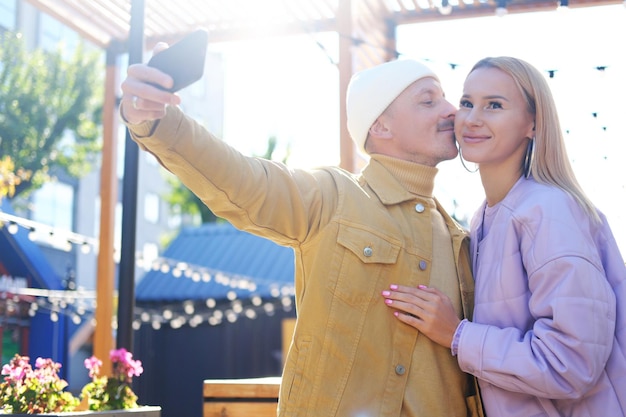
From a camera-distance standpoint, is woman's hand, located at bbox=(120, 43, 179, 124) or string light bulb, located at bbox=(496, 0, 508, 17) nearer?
woman's hand, located at bbox=(120, 43, 179, 124)

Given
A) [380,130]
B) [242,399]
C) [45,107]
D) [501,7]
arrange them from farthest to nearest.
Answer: [45,107] → [501,7] → [242,399] → [380,130]

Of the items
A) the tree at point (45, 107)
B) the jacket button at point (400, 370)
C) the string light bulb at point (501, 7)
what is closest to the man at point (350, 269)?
the jacket button at point (400, 370)

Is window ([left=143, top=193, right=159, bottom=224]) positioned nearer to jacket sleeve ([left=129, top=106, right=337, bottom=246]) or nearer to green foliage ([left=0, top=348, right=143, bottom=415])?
green foliage ([left=0, top=348, right=143, bottom=415])

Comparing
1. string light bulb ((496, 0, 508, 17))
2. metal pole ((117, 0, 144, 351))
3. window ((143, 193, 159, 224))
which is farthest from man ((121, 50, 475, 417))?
window ((143, 193, 159, 224))

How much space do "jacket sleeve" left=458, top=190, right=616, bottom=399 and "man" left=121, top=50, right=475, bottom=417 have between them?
22 cm

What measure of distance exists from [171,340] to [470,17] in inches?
400

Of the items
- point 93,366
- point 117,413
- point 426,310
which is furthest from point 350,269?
point 93,366

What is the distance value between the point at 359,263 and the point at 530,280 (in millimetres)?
543

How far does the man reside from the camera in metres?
Result: 2.47

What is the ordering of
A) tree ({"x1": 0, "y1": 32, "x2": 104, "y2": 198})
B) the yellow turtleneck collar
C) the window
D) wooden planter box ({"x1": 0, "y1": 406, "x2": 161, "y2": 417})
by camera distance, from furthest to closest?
the window → tree ({"x1": 0, "y1": 32, "x2": 104, "y2": 198}) → wooden planter box ({"x1": 0, "y1": 406, "x2": 161, "y2": 417}) → the yellow turtleneck collar

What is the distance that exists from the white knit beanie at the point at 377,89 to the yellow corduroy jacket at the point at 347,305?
497 mm

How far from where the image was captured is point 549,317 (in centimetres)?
246

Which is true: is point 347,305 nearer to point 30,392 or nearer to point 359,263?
point 359,263

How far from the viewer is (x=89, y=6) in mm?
6070
